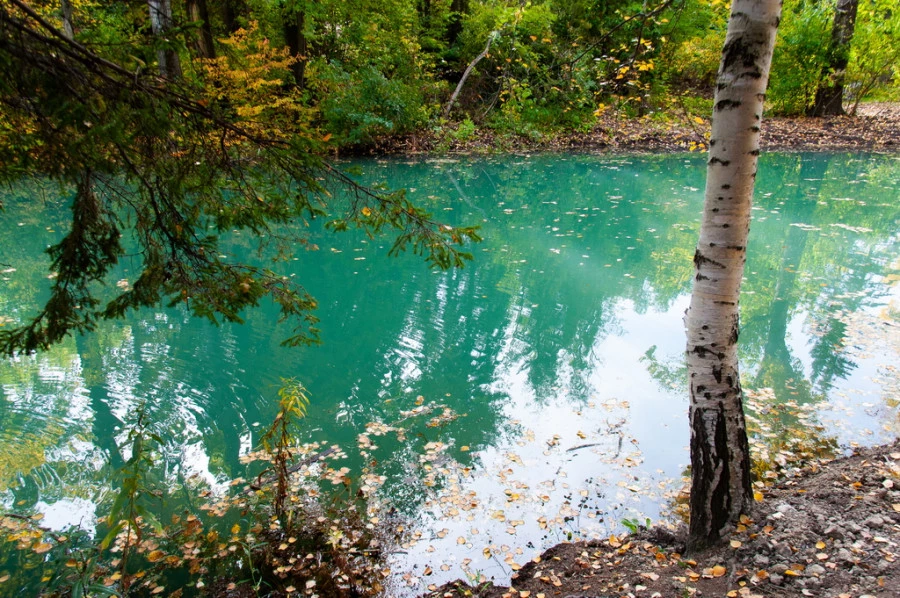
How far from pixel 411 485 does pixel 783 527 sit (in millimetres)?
2435

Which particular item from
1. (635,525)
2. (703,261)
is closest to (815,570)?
(635,525)

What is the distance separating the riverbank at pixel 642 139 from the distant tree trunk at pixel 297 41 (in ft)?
10.4

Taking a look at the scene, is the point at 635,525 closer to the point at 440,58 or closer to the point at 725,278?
the point at 725,278

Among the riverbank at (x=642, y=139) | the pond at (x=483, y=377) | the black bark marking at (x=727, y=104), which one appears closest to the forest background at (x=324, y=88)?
the riverbank at (x=642, y=139)

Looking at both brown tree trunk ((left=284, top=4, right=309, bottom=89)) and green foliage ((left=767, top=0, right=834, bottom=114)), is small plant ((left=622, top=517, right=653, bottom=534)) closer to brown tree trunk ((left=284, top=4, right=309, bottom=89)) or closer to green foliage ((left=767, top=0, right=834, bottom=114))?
brown tree trunk ((left=284, top=4, right=309, bottom=89))

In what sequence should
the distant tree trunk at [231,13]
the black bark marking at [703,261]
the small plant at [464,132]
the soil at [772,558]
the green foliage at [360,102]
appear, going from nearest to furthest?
the soil at [772,558], the black bark marking at [703,261], the green foliage at [360,102], the distant tree trunk at [231,13], the small plant at [464,132]

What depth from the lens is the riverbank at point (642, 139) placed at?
61.4ft

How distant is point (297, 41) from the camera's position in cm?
1803

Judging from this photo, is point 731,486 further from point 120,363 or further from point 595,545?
point 120,363

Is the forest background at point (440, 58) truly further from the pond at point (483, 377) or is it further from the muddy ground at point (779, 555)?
the muddy ground at point (779, 555)

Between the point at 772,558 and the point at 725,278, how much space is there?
4.84 ft

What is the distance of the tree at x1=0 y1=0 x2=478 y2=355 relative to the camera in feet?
8.12

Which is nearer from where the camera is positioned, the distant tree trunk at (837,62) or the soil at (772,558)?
the soil at (772,558)

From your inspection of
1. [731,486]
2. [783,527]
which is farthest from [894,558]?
[731,486]
